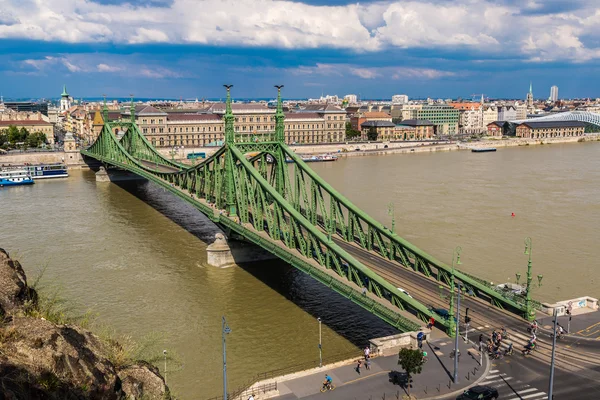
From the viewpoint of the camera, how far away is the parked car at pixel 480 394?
18203 mm

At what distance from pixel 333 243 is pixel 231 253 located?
1284 centimetres

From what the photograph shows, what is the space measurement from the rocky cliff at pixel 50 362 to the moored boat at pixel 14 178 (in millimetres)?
76599

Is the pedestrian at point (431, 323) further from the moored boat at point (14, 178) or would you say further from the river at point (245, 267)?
the moored boat at point (14, 178)

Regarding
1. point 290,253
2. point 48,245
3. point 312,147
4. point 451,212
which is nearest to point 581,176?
point 451,212

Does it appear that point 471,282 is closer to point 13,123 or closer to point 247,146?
point 247,146

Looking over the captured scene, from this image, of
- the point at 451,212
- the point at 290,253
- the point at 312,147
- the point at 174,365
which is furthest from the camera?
the point at 312,147

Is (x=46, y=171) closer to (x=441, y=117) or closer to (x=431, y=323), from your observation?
(x=431, y=323)

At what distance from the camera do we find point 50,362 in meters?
10.2

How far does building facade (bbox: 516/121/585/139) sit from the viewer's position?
6703 inches

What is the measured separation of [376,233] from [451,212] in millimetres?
24526

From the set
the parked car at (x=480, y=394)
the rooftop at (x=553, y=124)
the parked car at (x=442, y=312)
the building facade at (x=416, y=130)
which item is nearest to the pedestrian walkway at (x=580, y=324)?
the parked car at (x=442, y=312)

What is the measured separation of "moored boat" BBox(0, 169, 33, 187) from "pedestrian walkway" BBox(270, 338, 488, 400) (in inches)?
2930

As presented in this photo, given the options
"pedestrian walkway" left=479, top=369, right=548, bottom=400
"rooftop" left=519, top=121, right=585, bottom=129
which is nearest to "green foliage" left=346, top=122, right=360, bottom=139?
"rooftop" left=519, top=121, right=585, bottom=129

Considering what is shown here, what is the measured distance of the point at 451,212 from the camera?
2197 inches
